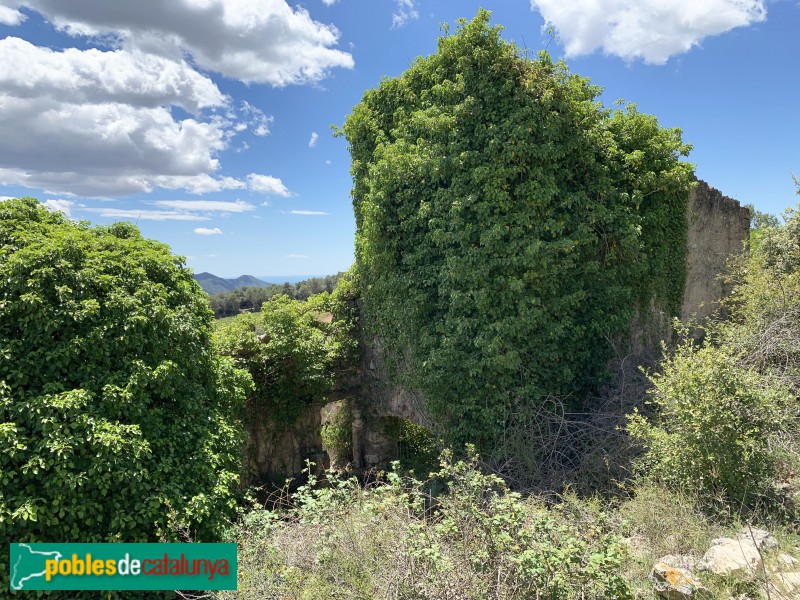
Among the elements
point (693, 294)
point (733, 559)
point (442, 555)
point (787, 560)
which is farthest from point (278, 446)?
point (693, 294)

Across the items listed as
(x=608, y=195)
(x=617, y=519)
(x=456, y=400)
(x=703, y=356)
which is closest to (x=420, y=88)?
(x=608, y=195)

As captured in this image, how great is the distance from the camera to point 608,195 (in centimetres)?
964

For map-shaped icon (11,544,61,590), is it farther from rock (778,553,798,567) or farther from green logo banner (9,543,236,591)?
rock (778,553,798,567)

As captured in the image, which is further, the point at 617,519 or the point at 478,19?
the point at 478,19

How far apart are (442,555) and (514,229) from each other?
20.3 ft

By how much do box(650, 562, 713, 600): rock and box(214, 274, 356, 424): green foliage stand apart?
9.23m

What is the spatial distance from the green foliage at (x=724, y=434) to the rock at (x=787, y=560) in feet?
3.36

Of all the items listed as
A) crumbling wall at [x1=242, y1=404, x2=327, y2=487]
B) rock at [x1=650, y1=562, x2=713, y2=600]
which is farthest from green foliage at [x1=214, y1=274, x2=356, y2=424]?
rock at [x1=650, y1=562, x2=713, y2=600]

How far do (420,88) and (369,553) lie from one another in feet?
34.0

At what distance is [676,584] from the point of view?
4203 millimetres

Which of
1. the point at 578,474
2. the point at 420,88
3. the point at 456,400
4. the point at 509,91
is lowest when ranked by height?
the point at 578,474

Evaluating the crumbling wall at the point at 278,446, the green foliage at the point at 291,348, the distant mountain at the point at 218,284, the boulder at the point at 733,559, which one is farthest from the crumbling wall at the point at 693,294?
the distant mountain at the point at 218,284

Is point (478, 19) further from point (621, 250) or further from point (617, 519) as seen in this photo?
point (617, 519)

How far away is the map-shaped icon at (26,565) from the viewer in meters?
5.73
